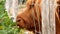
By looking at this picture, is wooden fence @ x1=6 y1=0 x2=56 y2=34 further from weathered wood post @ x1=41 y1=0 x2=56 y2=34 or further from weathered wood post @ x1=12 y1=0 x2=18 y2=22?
weathered wood post @ x1=12 y1=0 x2=18 y2=22

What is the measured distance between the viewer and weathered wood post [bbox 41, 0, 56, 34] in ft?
5.87

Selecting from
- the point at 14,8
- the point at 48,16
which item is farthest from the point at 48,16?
the point at 14,8

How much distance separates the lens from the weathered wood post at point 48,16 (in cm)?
179

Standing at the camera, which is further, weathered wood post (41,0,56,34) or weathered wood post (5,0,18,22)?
weathered wood post (5,0,18,22)

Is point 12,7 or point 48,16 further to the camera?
point 12,7

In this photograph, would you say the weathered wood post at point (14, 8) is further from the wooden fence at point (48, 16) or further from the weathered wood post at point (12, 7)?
the wooden fence at point (48, 16)

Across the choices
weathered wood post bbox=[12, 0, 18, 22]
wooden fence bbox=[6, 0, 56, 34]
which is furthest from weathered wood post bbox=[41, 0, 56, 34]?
weathered wood post bbox=[12, 0, 18, 22]

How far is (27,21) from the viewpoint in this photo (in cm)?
216

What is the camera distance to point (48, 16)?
181cm

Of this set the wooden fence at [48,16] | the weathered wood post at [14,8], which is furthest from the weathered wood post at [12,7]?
the wooden fence at [48,16]

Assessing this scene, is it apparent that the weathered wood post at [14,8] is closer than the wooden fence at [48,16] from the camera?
No

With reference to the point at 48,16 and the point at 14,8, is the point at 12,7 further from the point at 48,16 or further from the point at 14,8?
the point at 48,16

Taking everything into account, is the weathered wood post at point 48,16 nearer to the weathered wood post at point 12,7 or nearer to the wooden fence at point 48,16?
the wooden fence at point 48,16

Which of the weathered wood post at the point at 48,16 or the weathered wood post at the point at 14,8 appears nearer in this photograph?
the weathered wood post at the point at 48,16
